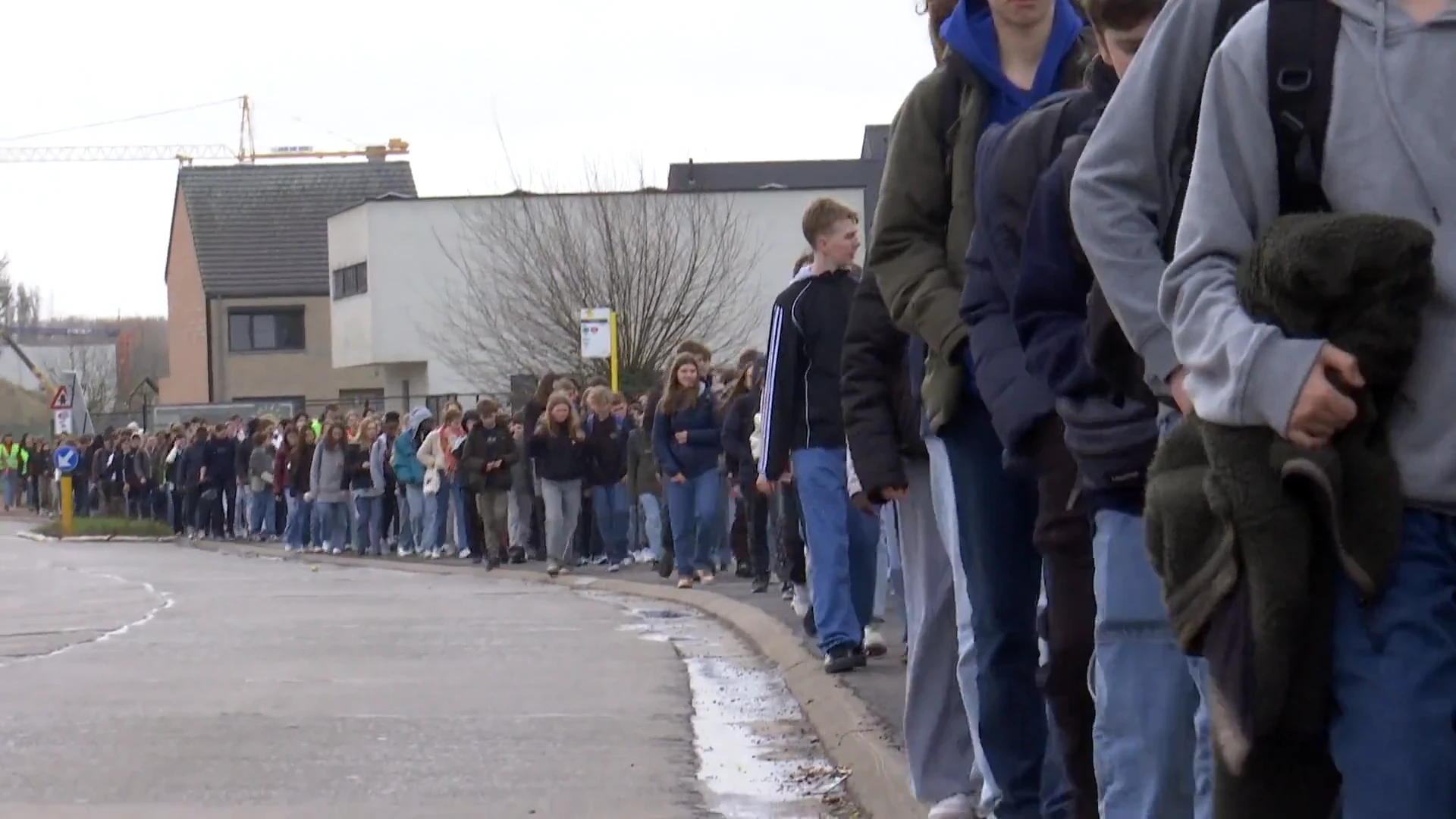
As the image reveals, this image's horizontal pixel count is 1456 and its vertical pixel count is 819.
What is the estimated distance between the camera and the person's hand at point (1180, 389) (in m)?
3.42

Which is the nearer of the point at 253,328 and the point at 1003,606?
the point at 1003,606

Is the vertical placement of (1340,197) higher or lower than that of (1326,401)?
higher

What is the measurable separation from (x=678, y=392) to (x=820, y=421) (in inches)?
317

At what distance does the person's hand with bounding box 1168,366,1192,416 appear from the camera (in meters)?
3.42

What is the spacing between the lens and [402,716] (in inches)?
390

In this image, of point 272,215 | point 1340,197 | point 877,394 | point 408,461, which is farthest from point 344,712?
point 272,215

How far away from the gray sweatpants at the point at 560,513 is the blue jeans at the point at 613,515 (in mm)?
387

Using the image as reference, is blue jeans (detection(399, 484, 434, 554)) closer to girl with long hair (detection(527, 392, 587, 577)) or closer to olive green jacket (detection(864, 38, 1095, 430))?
girl with long hair (detection(527, 392, 587, 577))

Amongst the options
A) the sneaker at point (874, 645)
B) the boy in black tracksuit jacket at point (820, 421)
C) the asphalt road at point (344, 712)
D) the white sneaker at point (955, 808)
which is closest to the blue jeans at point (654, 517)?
the asphalt road at point (344, 712)

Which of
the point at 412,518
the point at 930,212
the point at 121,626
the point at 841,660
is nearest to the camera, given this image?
the point at 930,212

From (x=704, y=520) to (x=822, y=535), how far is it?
8.27m

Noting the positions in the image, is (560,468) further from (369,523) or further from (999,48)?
(999,48)

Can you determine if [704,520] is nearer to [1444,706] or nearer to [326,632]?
[326,632]

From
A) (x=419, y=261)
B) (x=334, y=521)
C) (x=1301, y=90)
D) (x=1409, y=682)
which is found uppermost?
(x=419, y=261)
